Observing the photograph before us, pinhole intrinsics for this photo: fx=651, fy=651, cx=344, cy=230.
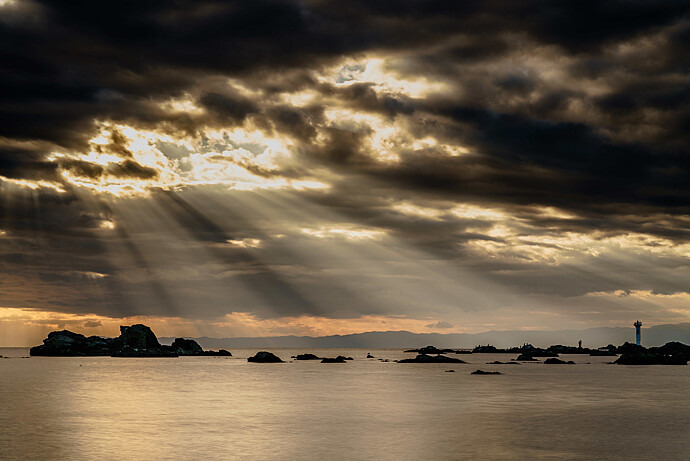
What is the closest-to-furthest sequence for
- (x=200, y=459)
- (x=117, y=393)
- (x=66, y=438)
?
(x=200, y=459) < (x=66, y=438) < (x=117, y=393)

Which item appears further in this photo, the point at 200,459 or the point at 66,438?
the point at 66,438

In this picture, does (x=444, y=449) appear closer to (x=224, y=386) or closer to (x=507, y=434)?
(x=507, y=434)

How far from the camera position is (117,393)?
90062mm

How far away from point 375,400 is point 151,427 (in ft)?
111

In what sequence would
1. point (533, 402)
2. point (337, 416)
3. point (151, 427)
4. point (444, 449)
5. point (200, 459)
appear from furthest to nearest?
1. point (533, 402)
2. point (337, 416)
3. point (151, 427)
4. point (444, 449)
5. point (200, 459)

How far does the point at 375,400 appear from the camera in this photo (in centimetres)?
7938

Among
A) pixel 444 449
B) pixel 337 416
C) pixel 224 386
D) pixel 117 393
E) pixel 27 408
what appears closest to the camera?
pixel 444 449

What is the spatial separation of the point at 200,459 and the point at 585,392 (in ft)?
239

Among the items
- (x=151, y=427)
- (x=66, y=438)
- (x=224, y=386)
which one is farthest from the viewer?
(x=224, y=386)

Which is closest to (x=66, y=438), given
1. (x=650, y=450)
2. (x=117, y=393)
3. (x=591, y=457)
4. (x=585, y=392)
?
(x=591, y=457)

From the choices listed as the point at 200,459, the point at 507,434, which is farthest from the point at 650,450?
the point at 200,459

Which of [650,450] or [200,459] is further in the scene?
[650,450]

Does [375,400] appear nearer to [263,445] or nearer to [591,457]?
[263,445]

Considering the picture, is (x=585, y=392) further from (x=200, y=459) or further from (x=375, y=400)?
(x=200, y=459)
